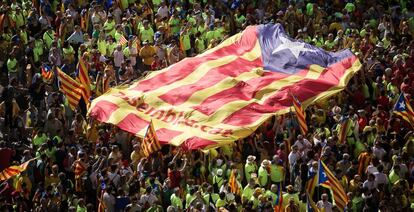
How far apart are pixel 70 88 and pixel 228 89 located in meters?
3.99

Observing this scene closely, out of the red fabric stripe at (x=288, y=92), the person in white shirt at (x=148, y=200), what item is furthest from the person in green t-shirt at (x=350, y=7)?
the person in white shirt at (x=148, y=200)

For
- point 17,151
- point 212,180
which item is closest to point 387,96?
point 212,180

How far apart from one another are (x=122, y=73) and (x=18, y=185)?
6591 millimetres

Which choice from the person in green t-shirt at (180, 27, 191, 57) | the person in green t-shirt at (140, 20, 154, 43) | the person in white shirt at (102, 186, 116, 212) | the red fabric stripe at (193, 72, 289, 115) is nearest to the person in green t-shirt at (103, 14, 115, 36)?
the person in green t-shirt at (140, 20, 154, 43)

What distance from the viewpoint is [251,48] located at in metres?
39.4

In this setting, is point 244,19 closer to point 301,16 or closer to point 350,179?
point 301,16

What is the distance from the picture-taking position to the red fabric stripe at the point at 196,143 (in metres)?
34.0

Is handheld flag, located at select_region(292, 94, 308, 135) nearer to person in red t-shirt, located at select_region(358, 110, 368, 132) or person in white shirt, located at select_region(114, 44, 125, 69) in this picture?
person in red t-shirt, located at select_region(358, 110, 368, 132)

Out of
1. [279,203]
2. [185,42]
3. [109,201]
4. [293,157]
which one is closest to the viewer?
[279,203]

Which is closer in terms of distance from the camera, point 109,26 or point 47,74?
point 47,74

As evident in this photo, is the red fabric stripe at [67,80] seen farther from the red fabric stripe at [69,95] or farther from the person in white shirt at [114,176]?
the person in white shirt at [114,176]

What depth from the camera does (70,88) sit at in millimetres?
36469

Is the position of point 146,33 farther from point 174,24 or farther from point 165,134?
point 165,134

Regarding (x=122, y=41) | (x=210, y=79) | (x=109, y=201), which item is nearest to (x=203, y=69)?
(x=210, y=79)
